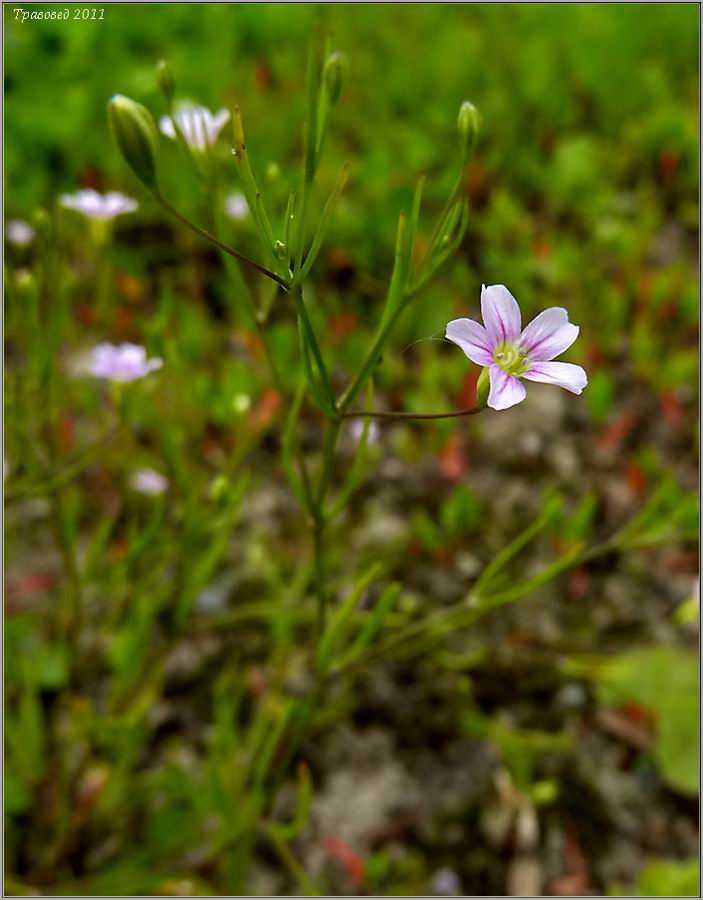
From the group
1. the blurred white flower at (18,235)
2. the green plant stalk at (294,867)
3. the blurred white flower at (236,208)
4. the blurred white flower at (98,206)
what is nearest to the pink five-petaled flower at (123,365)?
the blurred white flower at (98,206)

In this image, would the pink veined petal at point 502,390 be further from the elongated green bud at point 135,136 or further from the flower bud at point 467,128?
the elongated green bud at point 135,136

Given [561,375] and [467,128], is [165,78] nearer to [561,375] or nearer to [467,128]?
[467,128]

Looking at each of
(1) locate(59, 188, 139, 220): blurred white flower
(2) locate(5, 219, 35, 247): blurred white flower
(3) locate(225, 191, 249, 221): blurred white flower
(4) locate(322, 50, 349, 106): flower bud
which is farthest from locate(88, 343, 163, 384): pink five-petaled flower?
(3) locate(225, 191, 249, 221): blurred white flower

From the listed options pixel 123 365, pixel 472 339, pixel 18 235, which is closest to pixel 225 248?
pixel 472 339

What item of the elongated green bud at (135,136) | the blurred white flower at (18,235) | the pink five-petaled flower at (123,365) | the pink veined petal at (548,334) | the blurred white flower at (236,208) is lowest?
the pink five-petaled flower at (123,365)

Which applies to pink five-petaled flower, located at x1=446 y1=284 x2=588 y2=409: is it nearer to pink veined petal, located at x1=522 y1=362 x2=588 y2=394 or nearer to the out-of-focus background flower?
pink veined petal, located at x1=522 y1=362 x2=588 y2=394

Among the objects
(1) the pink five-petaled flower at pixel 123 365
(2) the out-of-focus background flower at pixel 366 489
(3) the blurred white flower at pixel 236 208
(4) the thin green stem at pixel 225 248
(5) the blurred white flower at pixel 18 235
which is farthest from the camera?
(3) the blurred white flower at pixel 236 208

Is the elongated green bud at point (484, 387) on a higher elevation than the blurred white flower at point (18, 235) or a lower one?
lower
